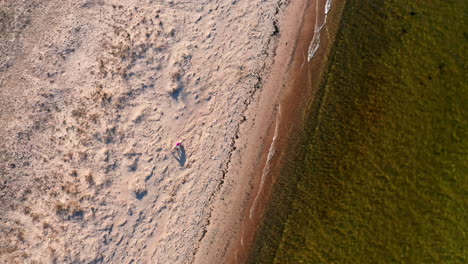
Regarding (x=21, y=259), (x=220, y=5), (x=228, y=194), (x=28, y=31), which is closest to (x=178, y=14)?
(x=220, y=5)

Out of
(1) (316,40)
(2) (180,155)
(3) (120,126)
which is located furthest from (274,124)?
(3) (120,126)

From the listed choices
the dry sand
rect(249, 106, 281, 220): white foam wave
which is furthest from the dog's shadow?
rect(249, 106, 281, 220): white foam wave

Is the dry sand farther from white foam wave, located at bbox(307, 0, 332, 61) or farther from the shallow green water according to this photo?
the shallow green water

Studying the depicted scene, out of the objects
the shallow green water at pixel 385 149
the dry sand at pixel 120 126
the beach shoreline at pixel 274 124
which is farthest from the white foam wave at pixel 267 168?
the dry sand at pixel 120 126

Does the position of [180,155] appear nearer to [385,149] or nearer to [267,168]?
[267,168]

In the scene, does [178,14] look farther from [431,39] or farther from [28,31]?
[431,39]

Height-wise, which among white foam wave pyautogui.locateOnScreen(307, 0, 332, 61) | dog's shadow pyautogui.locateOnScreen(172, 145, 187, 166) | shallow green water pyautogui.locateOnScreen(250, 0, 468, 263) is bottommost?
shallow green water pyautogui.locateOnScreen(250, 0, 468, 263)

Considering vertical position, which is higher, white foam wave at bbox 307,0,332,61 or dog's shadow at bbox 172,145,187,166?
white foam wave at bbox 307,0,332,61
